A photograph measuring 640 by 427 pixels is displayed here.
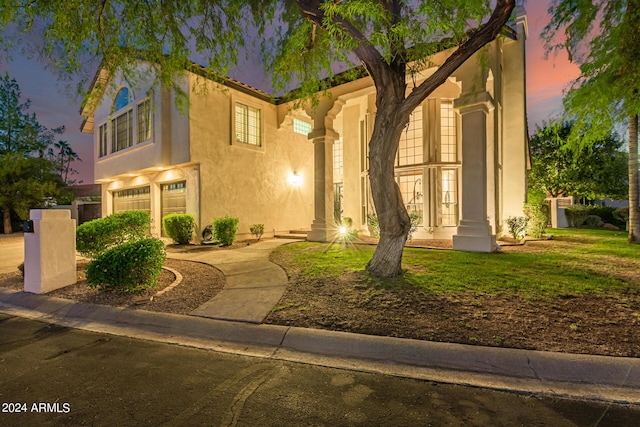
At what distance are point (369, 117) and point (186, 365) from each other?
12193 mm

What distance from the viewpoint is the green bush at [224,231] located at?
11.4 meters

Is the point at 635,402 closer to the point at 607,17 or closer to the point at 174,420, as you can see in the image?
the point at 174,420

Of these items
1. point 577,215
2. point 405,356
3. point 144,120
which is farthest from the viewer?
point 577,215

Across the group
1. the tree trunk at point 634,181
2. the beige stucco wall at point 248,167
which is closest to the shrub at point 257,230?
the beige stucco wall at point 248,167

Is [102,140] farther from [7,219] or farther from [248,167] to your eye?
[7,219]

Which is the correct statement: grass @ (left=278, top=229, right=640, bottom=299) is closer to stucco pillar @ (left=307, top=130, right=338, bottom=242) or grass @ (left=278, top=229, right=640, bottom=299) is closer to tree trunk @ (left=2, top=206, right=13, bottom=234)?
stucco pillar @ (left=307, top=130, right=338, bottom=242)

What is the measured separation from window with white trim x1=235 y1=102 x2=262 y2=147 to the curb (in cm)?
1020

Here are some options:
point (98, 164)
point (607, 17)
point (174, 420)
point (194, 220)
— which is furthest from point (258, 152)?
point (174, 420)

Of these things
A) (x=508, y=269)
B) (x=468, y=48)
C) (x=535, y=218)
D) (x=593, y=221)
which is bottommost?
(x=508, y=269)

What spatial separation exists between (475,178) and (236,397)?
8147 mm

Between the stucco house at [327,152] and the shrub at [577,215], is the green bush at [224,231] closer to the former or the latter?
the stucco house at [327,152]

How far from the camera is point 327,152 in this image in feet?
38.7

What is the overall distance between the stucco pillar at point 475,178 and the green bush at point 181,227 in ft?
31.2

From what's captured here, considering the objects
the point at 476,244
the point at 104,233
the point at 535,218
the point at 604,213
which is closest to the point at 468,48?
the point at 476,244
